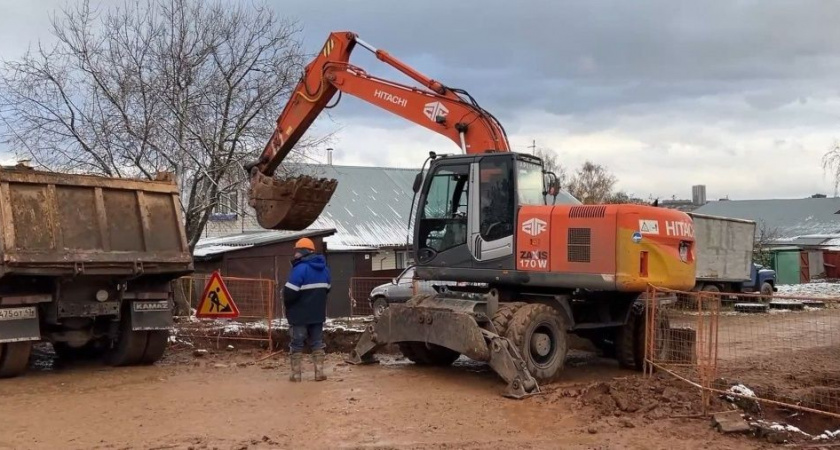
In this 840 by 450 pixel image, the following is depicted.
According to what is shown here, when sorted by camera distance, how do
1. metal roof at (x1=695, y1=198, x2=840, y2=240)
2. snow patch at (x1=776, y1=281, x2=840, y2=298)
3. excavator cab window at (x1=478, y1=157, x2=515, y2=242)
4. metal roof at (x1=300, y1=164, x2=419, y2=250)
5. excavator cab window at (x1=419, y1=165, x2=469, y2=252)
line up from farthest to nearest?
1. metal roof at (x1=695, y1=198, x2=840, y2=240)
2. metal roof at (x1=300, y1=164, x2=419, y2=250)
3. snow patch at (x1=776, y1=281, x2=840, y2=298)
4. excavator cab window at (x1=419, y1=165, x2=469, y2=252)
5. excavator cab window at (x1=478, y1=157, x2=515, y2=242)

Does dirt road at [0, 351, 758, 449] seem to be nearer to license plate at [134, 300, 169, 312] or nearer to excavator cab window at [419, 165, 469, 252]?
license plate at [134, 300, 169, 312]

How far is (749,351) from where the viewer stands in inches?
489

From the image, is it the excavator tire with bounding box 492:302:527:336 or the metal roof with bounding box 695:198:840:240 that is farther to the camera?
the metal roof with bounding box 695:198:840:240

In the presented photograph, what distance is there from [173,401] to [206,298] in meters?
4.27

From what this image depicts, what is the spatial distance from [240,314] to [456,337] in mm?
8002

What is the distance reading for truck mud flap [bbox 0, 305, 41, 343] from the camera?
9.10 metres

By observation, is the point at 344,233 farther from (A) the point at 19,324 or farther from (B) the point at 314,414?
(B) the point at 314,414

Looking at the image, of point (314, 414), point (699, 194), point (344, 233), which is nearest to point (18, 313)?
point (314, 414)

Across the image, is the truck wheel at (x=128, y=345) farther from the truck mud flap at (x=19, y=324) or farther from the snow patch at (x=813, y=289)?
the snow patch at (x=813, y=289)

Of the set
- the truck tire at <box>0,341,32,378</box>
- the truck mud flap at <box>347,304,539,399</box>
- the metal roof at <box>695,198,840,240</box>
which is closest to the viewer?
the truck mud flap at <box>347,304,539,399</box>

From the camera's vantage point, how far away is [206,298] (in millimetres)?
12438

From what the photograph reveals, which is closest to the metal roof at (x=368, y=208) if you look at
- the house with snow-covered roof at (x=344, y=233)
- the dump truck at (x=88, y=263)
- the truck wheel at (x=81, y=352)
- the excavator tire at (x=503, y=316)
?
the house with snow-covered roof at (x=344, y=233)

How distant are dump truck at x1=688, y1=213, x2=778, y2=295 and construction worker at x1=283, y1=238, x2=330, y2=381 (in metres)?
14.9

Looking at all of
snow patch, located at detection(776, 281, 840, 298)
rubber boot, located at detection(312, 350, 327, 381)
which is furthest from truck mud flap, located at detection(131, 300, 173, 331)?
snow patch, located at detection(776, 281, 840, 298)
